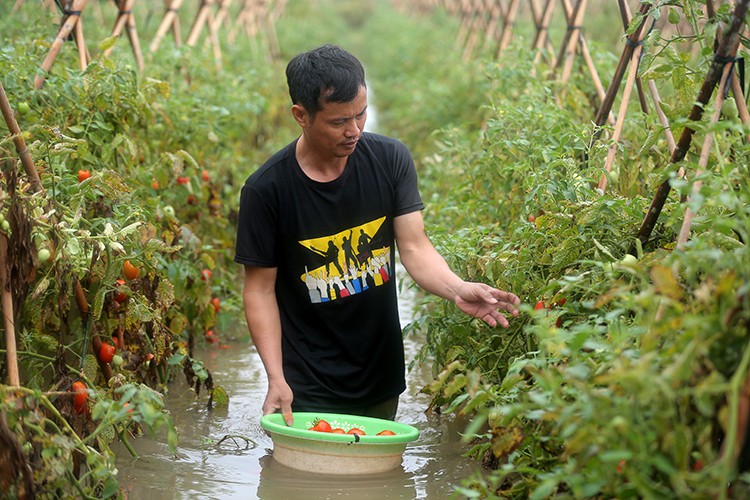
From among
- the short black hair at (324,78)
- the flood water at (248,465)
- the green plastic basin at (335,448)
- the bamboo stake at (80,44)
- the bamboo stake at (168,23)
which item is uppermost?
the bamboo stake at (168,23)

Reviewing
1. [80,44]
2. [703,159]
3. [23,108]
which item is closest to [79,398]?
[23,108]

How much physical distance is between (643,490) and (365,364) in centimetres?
150

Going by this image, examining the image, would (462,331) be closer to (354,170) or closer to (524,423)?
(354,170)

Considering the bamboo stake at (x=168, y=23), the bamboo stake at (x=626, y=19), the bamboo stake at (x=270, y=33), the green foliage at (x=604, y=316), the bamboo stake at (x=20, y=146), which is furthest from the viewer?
the bamboo stake at (x=270, y=33)

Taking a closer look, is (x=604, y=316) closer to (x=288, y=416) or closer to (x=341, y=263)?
(x=341, y=263)

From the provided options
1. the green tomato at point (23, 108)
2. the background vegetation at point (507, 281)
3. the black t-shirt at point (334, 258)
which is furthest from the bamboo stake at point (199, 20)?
the black t-shirt at point (334, 258)

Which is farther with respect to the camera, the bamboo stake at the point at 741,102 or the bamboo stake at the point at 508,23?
the bamboo stake at the point at 508,23

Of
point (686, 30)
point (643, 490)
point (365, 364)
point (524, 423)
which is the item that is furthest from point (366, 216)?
point (686, 30)

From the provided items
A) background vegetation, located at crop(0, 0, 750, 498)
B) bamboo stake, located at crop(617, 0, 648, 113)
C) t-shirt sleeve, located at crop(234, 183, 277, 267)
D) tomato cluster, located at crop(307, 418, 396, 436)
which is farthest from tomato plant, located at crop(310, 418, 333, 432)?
bamboo stake, located at crop(617, 0, 648, 113)

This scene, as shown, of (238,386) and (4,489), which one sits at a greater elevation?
(4,489)

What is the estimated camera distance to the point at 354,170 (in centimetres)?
294

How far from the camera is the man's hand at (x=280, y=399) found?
9.36ft

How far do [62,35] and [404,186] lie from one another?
212 cm

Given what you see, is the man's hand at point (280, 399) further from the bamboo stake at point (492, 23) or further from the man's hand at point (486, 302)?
the bamboo stake at point (492, 23)
